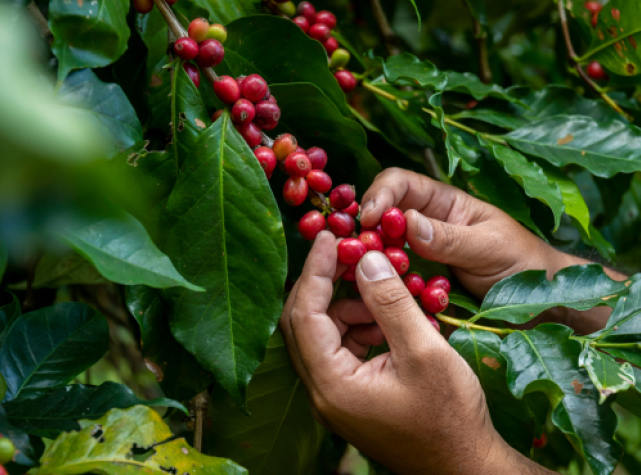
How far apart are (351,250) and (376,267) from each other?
5cm

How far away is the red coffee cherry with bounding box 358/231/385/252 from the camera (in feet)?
2.85

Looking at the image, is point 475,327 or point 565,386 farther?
point 475,327

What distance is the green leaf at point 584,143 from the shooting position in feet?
3.43

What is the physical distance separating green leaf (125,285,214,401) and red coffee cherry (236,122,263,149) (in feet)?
0.95

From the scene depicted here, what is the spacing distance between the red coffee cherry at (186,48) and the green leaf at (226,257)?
14cm

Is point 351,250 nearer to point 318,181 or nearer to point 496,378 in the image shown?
point 318,181

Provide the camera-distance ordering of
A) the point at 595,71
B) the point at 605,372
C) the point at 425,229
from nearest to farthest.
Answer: the point at 605,372, the point at 425,229, the point at 595,71

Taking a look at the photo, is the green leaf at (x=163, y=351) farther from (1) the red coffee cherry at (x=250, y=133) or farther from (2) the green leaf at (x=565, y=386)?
(2) the green leaf at (x=565, y=386)

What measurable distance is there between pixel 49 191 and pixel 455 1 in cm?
184

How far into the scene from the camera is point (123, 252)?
0.59 metres

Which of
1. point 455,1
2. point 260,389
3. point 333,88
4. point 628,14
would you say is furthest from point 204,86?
point 455,1

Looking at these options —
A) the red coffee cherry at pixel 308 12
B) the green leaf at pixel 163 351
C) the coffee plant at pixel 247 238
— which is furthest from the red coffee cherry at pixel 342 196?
the red coffee cherry at pixel 308 12

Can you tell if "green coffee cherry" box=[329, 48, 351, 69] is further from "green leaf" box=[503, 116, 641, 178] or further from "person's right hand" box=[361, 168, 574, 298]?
"green leaf" box=[503, 116, 641, 178]

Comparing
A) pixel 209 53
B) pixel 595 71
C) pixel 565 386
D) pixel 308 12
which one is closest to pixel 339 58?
pixel 308 12
